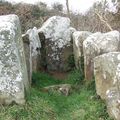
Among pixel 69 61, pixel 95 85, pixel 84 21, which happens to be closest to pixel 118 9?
pixel 84 21

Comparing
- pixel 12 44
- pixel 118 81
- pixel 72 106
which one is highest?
pixel 12 44

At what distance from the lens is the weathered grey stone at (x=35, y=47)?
10.1m

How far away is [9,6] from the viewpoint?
27219 millimetres

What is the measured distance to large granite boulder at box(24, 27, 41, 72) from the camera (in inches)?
399

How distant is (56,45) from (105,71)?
10.7 feet

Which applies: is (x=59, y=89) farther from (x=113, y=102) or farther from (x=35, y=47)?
(x=35, y=47)

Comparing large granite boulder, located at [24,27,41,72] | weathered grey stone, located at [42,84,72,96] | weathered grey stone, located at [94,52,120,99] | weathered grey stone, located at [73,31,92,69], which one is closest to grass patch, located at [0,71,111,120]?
weathered grey stone, located at [42,84,72,96]

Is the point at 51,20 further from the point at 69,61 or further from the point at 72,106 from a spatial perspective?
the point at 72,106

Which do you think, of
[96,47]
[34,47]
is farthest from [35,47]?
[96,47]

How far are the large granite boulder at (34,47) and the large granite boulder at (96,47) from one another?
4.99 feet

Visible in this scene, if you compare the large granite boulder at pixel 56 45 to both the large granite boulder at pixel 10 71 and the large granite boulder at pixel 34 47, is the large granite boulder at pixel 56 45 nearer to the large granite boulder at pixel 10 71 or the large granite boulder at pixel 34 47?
the large granite boulder at pixel 34 47

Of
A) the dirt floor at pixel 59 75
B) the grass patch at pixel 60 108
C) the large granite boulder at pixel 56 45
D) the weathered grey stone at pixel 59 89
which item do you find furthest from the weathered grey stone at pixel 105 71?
the large granite boulder at pixel 56 45

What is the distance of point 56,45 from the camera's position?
10.8 meters

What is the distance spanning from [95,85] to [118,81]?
1.32 m
